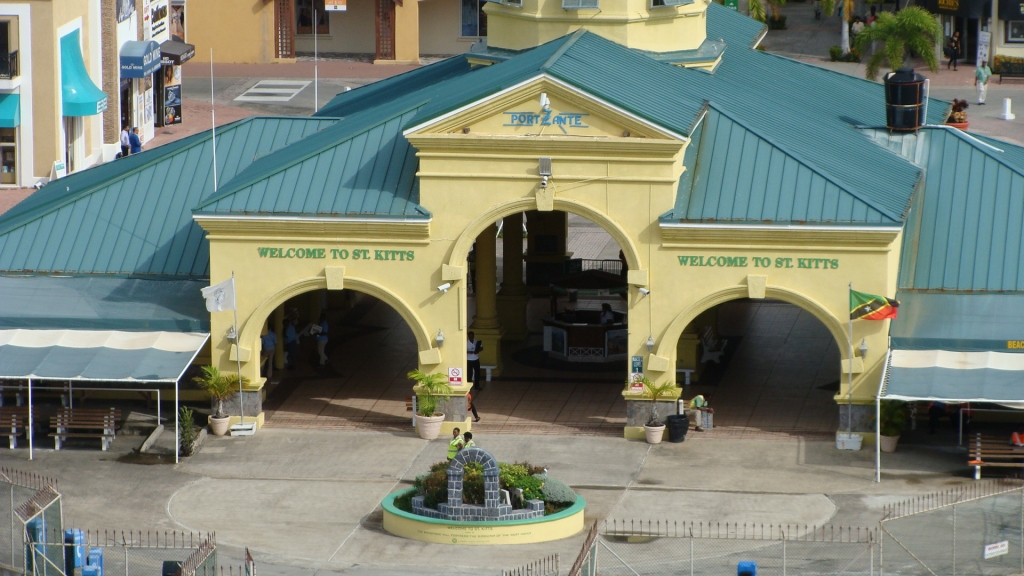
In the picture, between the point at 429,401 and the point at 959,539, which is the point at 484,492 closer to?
the point at 429,401

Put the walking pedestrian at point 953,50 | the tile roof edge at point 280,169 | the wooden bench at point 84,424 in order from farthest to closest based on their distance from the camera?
the walking pedestrian at point 953,50 < the tile roof edge at point 280,169 < the wooden bench at point 84,424

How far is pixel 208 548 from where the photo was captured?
33.9 m

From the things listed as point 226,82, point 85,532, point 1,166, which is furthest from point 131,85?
point 85,532

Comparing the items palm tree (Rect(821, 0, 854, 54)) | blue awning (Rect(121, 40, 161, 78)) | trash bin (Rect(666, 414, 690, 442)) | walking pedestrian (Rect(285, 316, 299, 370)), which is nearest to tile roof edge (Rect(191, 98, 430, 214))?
walking pedestrian (Rect(285, 316, 299, 370))

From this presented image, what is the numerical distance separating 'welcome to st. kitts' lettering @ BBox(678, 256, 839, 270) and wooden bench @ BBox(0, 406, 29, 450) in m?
15.4

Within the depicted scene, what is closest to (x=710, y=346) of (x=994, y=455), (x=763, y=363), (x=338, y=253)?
(x=763, y=363)

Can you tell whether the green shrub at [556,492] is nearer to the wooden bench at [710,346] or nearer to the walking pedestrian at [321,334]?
the wooden bench at [710,346]

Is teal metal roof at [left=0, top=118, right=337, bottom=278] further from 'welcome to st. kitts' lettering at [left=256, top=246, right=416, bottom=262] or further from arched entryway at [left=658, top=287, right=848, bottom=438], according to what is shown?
arched entryway at [left=658, top=287, right=848, bottom=438]

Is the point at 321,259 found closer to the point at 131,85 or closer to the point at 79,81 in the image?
the point at 79,81

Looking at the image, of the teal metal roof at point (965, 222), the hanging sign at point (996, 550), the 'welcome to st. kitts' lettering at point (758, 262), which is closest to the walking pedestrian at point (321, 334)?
the 'welcome to st. kitts' lettering at point (758, 262)

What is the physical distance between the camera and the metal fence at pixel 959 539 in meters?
34.7

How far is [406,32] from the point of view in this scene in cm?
9650

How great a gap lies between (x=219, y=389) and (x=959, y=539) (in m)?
17.8

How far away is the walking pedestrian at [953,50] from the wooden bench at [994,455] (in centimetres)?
5151
